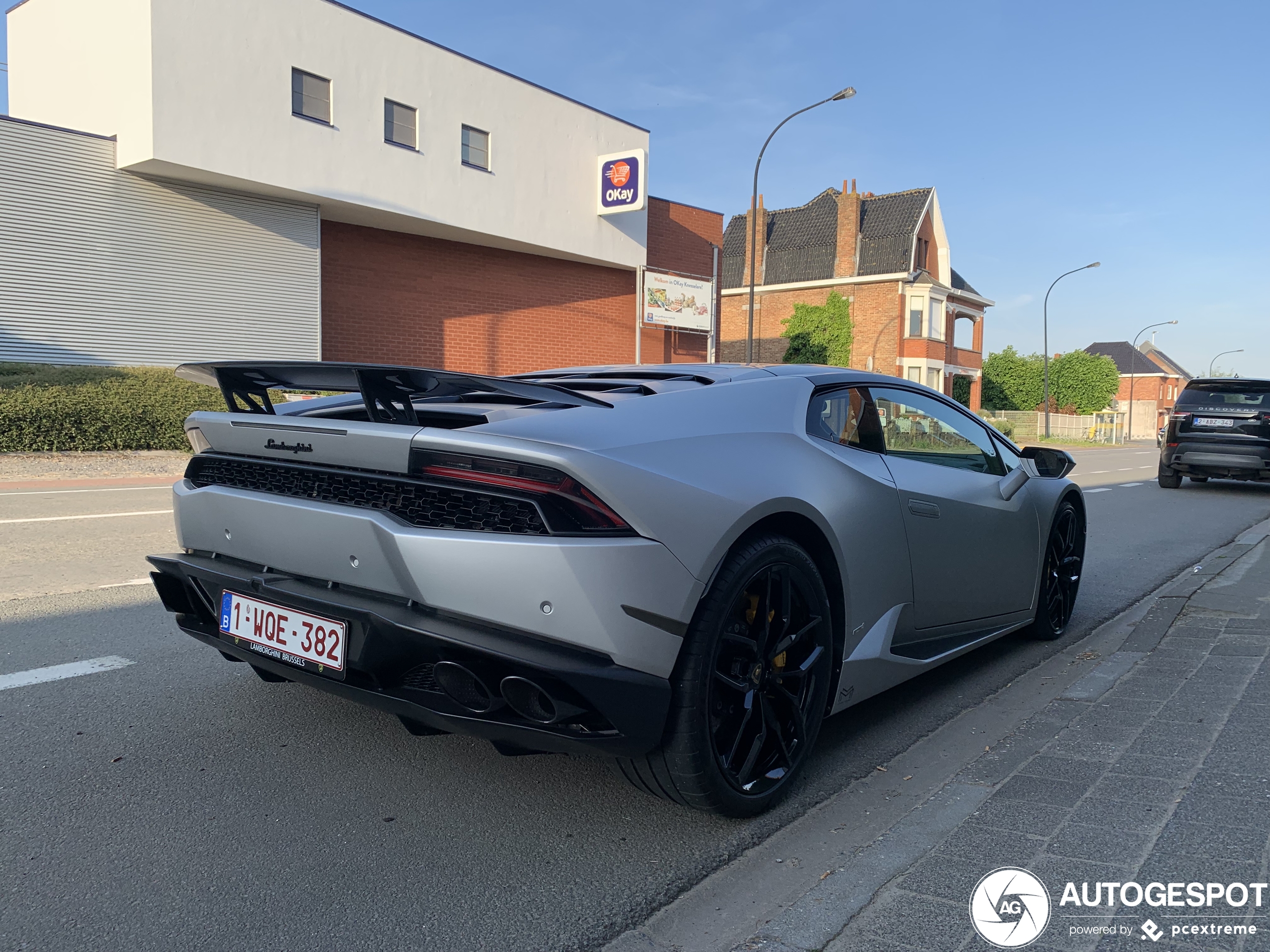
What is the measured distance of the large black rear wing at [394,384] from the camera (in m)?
2.42

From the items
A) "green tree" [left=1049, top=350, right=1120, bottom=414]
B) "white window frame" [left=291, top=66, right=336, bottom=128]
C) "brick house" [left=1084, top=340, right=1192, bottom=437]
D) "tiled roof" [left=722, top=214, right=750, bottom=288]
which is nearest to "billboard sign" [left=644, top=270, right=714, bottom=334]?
"white window frame" [left=291, top=66, right=336, bottom=128]

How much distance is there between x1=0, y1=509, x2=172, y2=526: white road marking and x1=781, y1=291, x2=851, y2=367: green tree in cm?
3726

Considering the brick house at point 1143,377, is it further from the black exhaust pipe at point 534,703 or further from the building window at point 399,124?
the black exhaust pipe at point 534,703

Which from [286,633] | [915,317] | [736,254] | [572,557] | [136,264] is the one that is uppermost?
[736,254]

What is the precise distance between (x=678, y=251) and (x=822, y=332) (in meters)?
18.8

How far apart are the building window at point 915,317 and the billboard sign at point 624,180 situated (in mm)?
22634

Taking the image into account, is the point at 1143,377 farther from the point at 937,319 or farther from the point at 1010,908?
the point at 1010,908

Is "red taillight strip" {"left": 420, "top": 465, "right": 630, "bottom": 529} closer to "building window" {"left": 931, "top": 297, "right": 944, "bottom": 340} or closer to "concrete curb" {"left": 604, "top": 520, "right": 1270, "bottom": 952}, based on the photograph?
"concrete curb" {"left": 604, "top": 520, "right": 1270, "bottom": 952}

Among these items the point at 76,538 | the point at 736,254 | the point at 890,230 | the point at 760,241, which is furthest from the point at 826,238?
the point at 76,538

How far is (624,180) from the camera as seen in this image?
23.7m

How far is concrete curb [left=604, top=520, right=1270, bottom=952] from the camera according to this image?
214cm

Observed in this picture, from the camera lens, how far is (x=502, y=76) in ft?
71.6

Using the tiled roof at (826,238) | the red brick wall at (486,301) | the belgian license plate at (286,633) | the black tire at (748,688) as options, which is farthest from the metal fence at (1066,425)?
the belgian license plate at (286,633)

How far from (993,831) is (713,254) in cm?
2740
